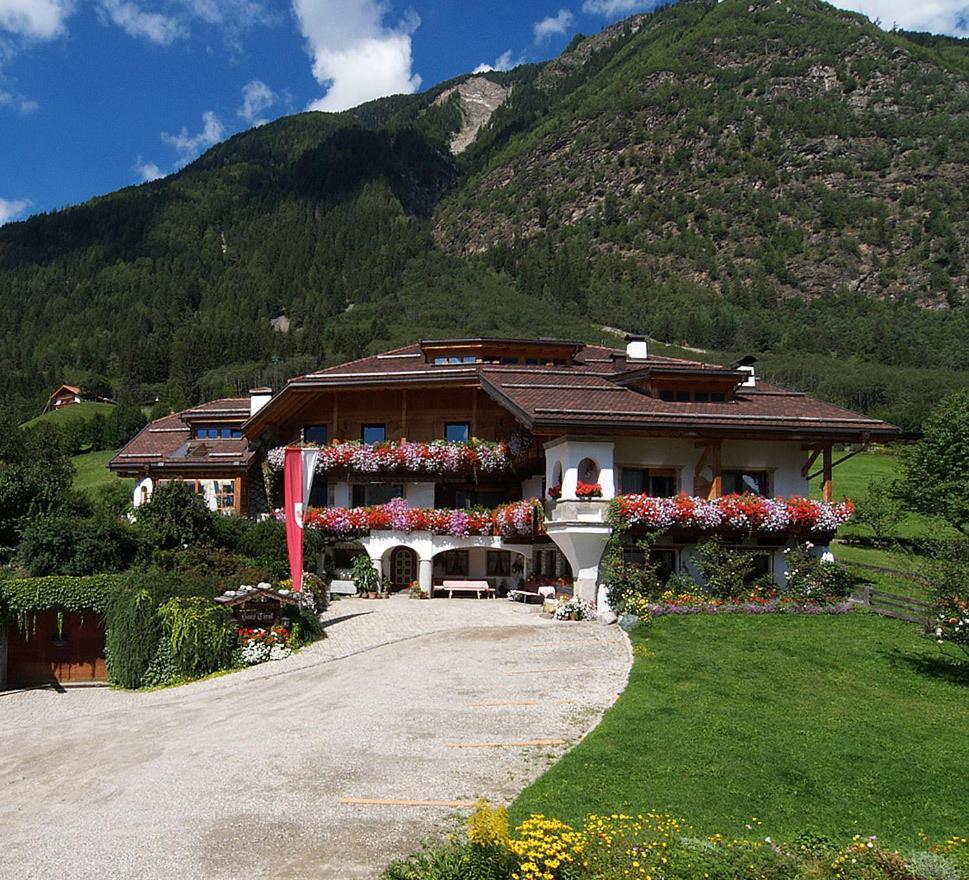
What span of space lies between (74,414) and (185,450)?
69292 millimetres

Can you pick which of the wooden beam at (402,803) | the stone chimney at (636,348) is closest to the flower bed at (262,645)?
the wooden beam at (402,803)

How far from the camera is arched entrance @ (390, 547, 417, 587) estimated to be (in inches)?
1356

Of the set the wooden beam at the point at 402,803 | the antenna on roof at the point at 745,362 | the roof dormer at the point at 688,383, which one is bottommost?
the wooden beam at the point at 402,803

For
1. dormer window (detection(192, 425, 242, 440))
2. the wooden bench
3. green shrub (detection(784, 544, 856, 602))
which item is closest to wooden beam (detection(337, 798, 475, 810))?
green shrub (detection(784, 544, 856, 602))

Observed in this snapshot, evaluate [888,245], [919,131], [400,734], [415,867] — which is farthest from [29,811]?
[919,131]

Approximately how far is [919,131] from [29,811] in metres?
204

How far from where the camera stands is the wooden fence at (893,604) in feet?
77.2

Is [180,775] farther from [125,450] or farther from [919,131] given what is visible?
[919,131]

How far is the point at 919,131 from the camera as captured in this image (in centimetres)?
18125

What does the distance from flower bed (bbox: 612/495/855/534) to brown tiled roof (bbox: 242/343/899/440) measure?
2222 mm

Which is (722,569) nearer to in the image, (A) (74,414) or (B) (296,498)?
(B) (296,498)

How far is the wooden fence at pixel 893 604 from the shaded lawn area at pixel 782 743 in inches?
90.2

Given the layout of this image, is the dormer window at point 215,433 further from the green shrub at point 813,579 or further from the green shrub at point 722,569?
the green shrub at point 813,579

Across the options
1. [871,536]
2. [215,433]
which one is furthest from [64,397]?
[871,536]
